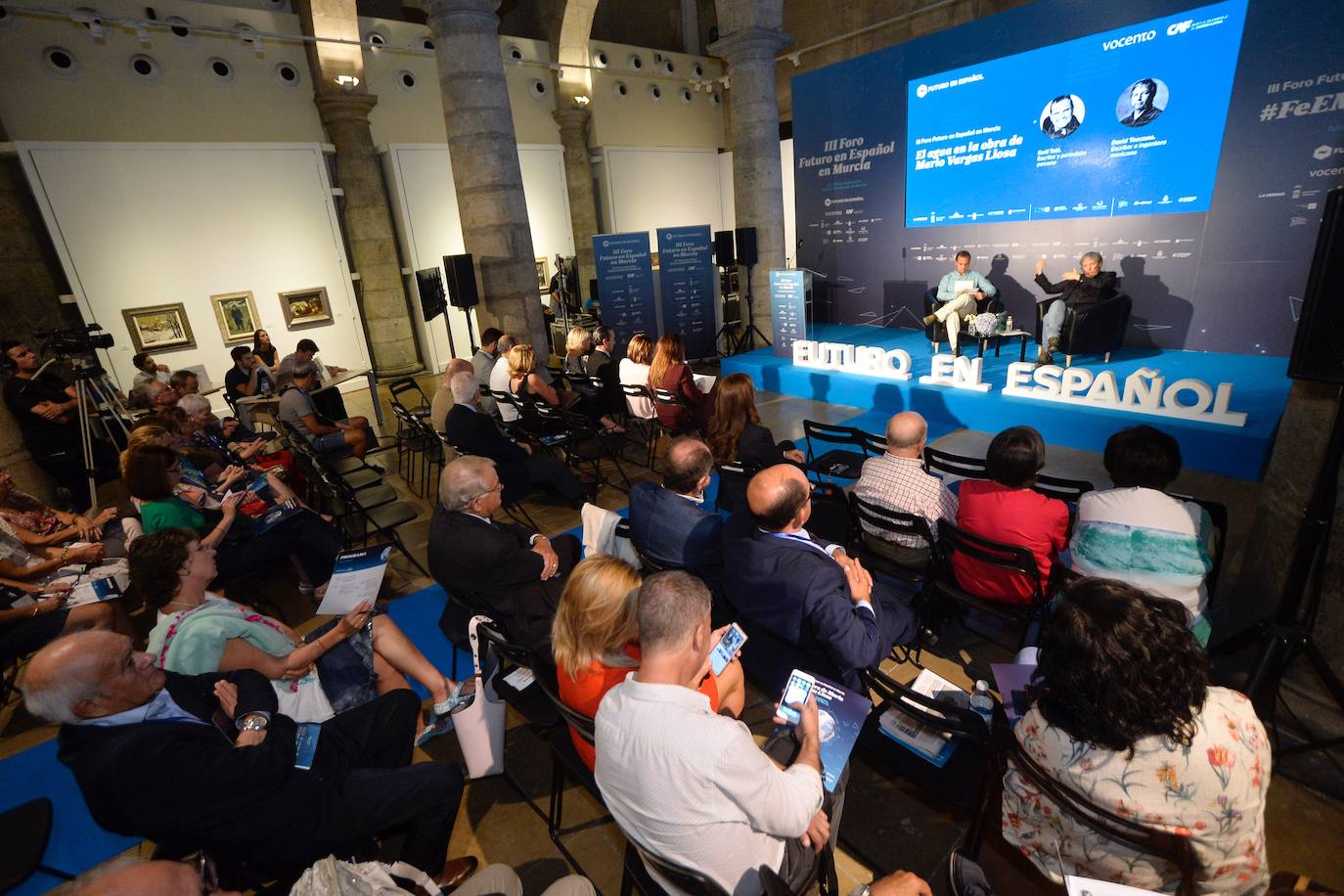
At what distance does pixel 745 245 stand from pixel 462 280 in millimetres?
4713

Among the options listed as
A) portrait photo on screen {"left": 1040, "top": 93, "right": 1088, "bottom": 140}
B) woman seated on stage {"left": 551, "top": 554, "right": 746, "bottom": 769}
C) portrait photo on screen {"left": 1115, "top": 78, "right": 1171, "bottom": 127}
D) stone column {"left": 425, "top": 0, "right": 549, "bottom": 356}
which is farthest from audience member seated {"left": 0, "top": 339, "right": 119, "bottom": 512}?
portrait photo on screen {"left": 1115, "top": 78, "right": 1171, "bottom": 127}

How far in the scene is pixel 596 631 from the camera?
1.89 metres

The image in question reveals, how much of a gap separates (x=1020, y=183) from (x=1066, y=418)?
4540 millimetres

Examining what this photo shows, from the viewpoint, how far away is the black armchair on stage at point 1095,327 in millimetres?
7188

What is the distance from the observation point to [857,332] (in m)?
10.6

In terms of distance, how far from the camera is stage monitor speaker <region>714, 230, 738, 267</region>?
402 inches

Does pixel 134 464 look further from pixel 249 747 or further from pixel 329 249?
pixel 329 249

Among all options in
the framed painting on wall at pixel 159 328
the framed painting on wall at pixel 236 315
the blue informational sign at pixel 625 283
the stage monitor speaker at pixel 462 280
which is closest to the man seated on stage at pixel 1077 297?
the blue informational sign at pixel 625 283

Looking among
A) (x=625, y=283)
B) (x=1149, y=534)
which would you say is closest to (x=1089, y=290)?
(x=1149, y=534)

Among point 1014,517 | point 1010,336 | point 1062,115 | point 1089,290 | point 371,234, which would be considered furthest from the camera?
point 371,234

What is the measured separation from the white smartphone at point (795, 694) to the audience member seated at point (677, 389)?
364 cm

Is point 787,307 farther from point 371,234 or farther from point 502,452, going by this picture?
point 371,234

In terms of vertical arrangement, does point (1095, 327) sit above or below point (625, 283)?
below

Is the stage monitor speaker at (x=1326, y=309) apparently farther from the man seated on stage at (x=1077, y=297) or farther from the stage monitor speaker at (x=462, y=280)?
the stage monitor speaker at (x=462, y=280)
